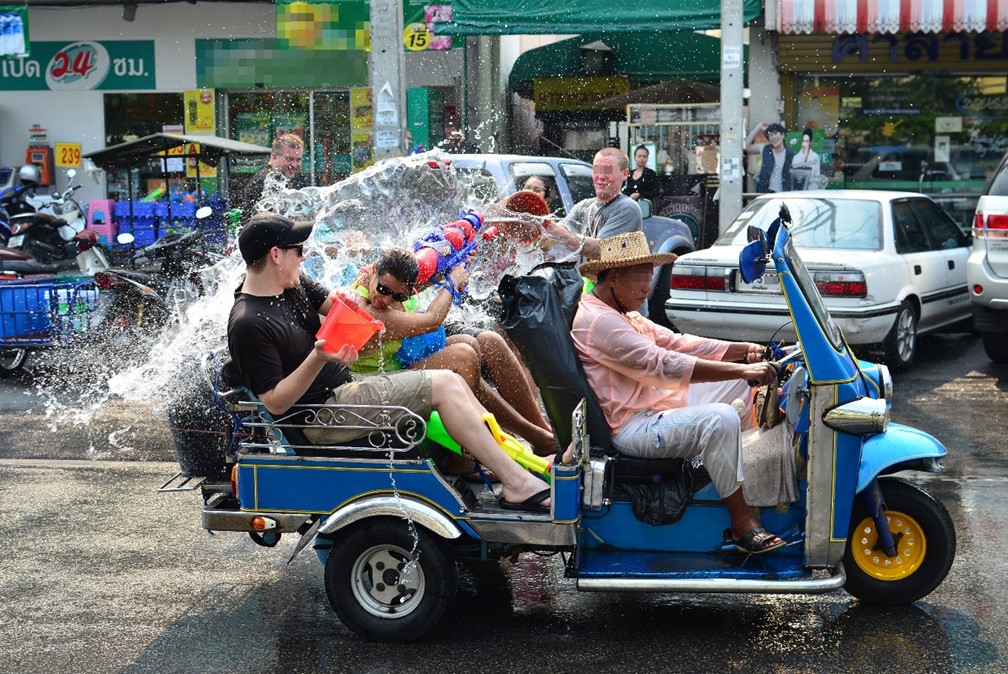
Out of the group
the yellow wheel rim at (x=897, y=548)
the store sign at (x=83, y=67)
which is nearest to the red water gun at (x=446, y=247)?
the yellow wheel rim at (x=897, y=548)

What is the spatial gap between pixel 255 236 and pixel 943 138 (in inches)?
619

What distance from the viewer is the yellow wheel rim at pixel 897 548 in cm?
495

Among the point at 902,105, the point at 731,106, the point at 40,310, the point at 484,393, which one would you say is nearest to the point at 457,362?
the point at 484,393

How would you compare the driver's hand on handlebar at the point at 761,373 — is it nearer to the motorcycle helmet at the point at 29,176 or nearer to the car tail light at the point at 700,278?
the car tail light at the point at 700,278

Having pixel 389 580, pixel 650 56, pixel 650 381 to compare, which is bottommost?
pixel 389 580

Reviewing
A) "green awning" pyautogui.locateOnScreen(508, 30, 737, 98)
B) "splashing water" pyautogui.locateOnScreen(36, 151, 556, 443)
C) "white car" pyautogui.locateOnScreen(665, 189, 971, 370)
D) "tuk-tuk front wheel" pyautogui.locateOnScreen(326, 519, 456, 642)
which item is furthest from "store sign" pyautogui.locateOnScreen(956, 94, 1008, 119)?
"tuk-tuk front wheel" pyautogui.locateOnScreen(326, 519, 456, 642)

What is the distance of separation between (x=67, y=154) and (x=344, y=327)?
17987 mm

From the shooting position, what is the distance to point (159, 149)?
12992 mm

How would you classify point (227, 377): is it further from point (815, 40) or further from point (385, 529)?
point (815, 40)

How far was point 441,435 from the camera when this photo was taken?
5027 millimetres

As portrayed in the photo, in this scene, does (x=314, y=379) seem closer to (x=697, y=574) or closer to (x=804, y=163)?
(x=697, y=574)

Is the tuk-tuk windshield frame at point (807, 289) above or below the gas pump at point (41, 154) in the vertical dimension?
below

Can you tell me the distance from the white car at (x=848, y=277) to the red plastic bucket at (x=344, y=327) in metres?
5.61

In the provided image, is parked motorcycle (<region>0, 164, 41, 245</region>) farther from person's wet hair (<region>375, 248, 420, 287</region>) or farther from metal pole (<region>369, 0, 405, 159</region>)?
person's wet hair (<region>375, 248, 420, 287</region>)
